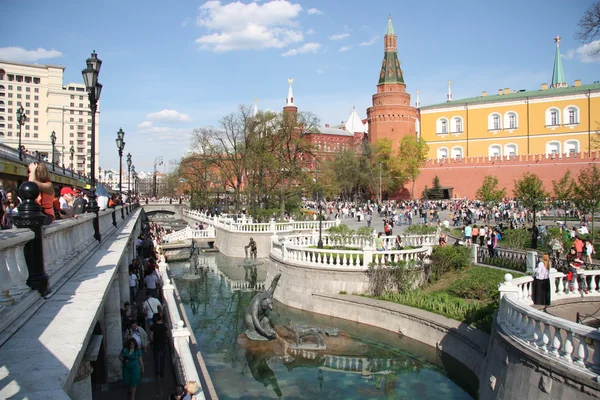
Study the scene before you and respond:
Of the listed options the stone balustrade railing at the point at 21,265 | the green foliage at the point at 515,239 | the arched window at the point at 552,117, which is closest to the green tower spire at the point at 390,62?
the arched window at the point at 552,117

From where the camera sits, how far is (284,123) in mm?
47406

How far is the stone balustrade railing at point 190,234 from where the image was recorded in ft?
135

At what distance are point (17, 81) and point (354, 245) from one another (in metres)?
114

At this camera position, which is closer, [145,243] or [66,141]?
[145,243]

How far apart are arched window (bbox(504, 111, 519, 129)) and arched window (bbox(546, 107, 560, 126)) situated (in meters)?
4.40

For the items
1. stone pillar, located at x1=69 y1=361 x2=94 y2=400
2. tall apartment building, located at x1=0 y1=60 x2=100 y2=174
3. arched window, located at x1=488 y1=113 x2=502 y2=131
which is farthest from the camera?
tall apartment building, located at x1=0 y1=60 x2=100 y2=174

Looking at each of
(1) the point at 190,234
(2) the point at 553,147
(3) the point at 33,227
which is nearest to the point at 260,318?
(3) the point at 33,227

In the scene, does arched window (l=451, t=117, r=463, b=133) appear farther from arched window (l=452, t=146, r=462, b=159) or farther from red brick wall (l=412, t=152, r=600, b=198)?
red brick wall (l=412, t=152, r=600, b=198)

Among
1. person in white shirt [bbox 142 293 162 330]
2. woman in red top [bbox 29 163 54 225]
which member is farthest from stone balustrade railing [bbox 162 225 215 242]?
woman in red top [bbox 29 163 54 225]

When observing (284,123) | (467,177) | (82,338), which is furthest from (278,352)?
(467,177)

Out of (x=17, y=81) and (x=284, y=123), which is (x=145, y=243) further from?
(x=17, y=81)

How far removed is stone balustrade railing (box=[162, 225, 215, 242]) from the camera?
41125 mm

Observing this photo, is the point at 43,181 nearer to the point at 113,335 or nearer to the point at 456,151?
the point at 113,335

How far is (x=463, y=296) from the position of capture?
51.3ft
